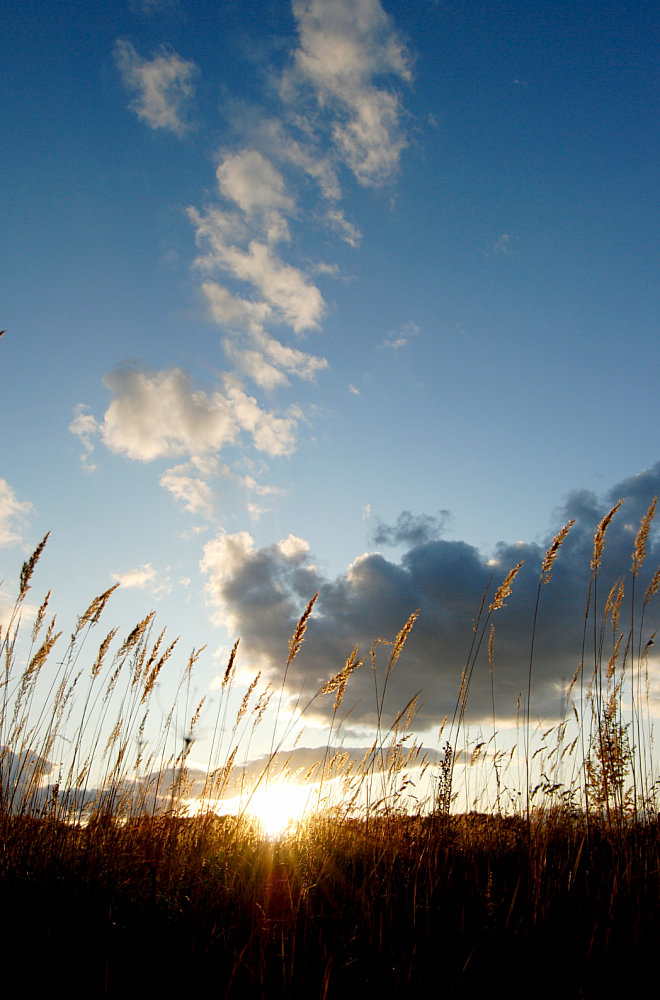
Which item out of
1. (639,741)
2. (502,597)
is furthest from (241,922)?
(639,741)

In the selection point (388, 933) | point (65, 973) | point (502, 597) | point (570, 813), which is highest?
point (502, 597)

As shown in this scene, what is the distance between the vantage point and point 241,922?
Answer: 2.35 metres

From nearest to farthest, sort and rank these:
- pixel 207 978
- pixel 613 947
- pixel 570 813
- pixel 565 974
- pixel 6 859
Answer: pixel 207 978 → pixel 565 974 → pixel 613 947 → pixel 6 859 → pixel 570 813

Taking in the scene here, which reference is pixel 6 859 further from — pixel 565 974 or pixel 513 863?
pixel 513 863

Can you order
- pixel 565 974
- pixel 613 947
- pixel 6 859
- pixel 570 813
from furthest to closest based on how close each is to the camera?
pixel 570 813 < pixel 6 859 < pixel 613 947 < pixel 565 974

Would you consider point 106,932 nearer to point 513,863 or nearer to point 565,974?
point 565,974

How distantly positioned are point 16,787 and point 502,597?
386 cm

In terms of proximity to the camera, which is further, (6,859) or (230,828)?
(230,828)

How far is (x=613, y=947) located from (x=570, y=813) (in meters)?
2.64

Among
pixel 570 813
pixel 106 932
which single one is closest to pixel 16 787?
pixel 106 932

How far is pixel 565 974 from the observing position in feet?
6.71

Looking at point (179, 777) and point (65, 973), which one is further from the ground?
point (179, 777)

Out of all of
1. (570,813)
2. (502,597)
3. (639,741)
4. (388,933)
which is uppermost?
(502,597)

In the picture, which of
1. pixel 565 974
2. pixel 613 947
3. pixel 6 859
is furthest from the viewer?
pixel 6 859
